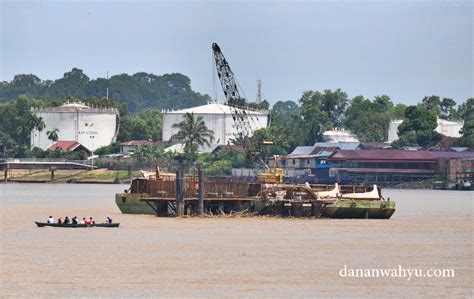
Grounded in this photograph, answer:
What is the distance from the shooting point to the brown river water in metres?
61.3

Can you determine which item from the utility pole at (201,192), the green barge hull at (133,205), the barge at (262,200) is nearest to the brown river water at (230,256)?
the utility pole at (201,192)

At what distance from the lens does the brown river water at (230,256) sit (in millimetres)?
61281

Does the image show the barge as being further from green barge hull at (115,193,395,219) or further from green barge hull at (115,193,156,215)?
green barge hull at (115,193,156,215)

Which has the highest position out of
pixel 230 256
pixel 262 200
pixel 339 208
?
pixel 262 200

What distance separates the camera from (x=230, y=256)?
74062 millimetres

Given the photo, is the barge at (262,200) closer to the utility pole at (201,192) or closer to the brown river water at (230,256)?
the utility pole at (201,192)

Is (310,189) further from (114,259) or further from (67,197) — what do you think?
(67,197)

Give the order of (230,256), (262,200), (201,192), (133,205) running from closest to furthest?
(230,256) < (201,192) < (262,200) < (133,205)

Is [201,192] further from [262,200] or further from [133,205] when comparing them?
[133,205]

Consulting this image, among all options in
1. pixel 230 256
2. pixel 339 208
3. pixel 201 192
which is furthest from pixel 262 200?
pixel 230 256

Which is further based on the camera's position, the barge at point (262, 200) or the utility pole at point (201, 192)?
the barge at point (262, 200)

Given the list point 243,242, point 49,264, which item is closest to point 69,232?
point 243,242

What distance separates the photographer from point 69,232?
291ft

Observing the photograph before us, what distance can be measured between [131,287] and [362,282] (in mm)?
10220
